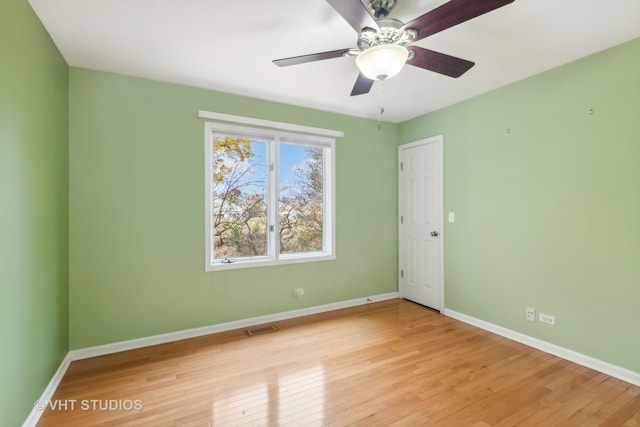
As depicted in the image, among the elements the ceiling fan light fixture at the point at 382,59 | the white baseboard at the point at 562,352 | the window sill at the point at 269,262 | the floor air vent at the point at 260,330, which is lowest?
the floor air vent at the point at 260,330

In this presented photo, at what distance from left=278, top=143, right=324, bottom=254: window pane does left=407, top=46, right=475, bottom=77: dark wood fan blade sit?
6.26 ft

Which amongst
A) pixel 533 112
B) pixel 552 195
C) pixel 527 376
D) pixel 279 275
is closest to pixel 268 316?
pixel 279 275

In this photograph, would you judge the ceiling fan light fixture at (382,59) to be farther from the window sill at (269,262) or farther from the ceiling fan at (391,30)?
the window sill at (269,262)

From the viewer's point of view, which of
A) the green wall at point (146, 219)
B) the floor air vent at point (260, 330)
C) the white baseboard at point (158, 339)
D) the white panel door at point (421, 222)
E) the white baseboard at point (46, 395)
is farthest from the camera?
the white panel door at point (421, 222)

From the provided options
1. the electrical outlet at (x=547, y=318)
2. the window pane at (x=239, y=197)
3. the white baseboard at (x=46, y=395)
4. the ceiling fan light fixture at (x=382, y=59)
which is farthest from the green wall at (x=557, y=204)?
the white baseboard at (x=46, y=395)

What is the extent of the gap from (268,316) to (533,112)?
3318 mm

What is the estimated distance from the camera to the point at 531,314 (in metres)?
2.75

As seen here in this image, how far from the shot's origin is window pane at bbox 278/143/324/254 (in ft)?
11.6

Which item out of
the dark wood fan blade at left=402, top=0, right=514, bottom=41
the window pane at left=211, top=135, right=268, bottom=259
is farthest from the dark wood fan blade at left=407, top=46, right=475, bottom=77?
the window pane at left=211, top=135, right=268, bottom=259

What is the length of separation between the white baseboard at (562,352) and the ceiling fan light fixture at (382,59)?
2.68 m

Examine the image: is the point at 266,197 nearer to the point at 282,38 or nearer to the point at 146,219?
the point at 146,219

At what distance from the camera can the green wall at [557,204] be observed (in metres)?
2.20

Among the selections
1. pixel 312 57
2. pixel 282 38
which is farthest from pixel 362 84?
pixel 282 38

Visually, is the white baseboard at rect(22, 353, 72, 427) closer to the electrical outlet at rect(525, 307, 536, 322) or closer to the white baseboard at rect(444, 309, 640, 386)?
the white baseboard at rect(444, 309, 640, 386)
